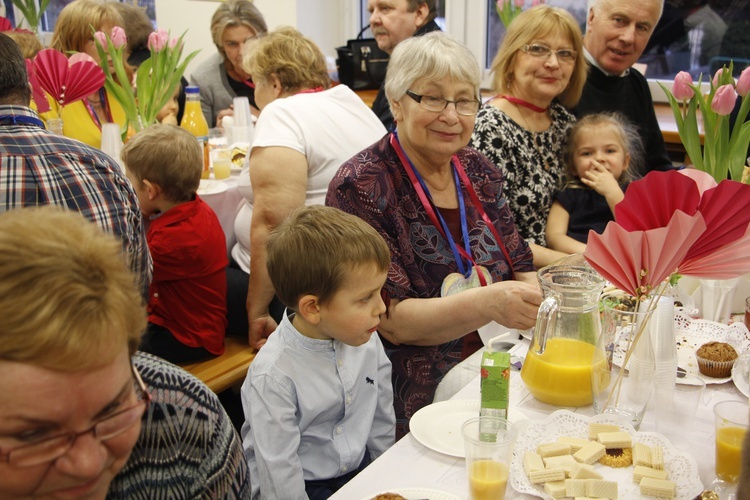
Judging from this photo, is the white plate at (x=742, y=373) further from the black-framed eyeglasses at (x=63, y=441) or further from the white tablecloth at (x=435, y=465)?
the black-framed eyeglasses at (x=63, y=441)

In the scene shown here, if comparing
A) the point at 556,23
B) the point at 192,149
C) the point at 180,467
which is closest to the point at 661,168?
the point at 556,23

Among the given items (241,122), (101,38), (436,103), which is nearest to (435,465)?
(436,103)

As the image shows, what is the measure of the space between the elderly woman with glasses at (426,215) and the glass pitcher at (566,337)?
428 mm

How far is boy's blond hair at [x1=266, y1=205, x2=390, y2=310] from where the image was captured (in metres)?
1.51

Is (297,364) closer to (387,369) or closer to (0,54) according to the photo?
(387,369)

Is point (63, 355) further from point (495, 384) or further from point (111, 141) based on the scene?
point (111, 141)

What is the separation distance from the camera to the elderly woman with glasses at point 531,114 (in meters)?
2.62

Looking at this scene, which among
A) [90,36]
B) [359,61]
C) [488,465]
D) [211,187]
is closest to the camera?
[488,465]

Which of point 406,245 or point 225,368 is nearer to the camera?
point 406,245

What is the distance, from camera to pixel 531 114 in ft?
9.15

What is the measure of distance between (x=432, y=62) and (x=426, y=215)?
0.42 meters

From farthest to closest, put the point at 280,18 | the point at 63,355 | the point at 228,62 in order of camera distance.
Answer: the point at 280,18
the point at 228,62
the point at 63,355

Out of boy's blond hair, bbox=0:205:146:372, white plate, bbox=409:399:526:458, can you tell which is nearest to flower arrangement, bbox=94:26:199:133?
white plate, bbox=409:399:526:458

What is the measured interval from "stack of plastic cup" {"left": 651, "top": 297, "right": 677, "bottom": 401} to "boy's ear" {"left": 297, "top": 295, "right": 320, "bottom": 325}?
66cm
